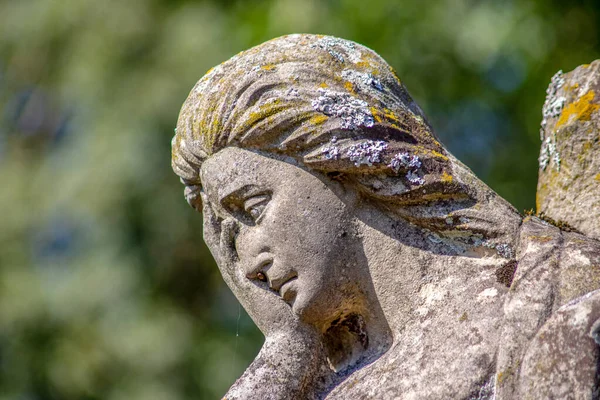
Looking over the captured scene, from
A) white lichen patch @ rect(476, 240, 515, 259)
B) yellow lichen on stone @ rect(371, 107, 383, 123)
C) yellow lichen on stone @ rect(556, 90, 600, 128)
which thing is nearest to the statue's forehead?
yellow lichen on stone @ rect(371, 107, 383, 123)

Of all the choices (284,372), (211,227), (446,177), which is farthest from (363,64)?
(284,372)

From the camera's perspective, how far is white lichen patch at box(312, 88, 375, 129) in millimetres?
2664

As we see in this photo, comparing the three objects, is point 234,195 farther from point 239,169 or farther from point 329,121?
point 329,121

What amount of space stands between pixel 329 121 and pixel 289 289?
0.47 m

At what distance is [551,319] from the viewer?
2.22 metres

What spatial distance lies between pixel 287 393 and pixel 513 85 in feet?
14.7

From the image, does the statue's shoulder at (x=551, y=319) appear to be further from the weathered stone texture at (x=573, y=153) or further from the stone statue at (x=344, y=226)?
the weathered stone texture at (x=573, y=153)

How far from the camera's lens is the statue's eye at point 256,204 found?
274 cm

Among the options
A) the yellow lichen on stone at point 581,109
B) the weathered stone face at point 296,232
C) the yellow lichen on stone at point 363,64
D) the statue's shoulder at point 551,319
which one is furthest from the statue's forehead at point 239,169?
the yellow lichen on stone at point 581,109

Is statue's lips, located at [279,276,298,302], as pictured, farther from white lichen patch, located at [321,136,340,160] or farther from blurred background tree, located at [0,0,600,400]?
blurred background tree, located at [0,0,600,400]

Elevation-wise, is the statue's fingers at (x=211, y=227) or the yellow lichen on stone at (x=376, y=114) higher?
the yellow lichen on stone at (x=376, y=114)

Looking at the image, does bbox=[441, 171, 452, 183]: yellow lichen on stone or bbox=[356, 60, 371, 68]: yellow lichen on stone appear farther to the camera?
bbox=[356, 60, 371, 68]: yellow lichen on stone

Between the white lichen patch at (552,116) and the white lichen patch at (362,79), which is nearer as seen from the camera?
the white lichen patch at (362,79)

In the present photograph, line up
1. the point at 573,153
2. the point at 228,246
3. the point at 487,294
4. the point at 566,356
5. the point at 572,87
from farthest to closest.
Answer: the point at 572,87 → the point at 573,153 → the point at 228,246 → the point at 487,294 → the point at 566,356
